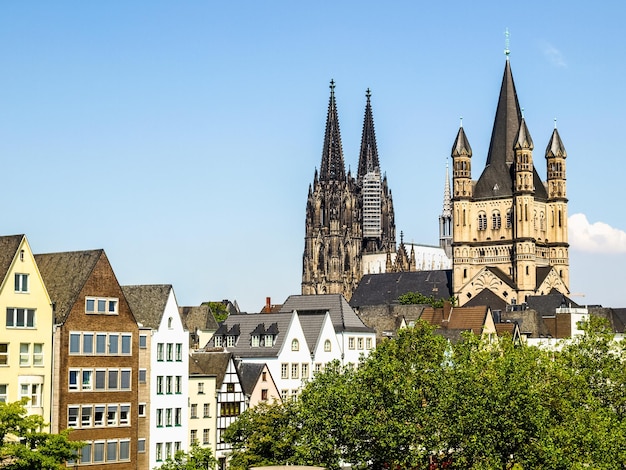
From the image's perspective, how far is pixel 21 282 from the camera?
72312 mm

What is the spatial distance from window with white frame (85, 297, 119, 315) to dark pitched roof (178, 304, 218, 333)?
190 ft

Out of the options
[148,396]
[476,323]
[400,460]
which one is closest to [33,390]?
[148,396]

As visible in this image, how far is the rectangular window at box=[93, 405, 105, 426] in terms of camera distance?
74.9 meters

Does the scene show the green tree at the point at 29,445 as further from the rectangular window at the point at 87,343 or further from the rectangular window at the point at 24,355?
the rectangular window at the point at 87,343

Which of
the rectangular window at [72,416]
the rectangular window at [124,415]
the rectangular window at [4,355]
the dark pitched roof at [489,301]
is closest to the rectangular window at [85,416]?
the rectangular window at [72,416]

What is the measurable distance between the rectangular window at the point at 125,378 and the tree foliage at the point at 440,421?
807 cm

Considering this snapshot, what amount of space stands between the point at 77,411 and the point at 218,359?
15397 mm

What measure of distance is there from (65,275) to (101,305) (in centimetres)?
280

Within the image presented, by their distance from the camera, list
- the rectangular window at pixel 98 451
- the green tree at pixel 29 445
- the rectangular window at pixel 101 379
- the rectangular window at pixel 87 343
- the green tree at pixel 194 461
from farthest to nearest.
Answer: the rectangular window at pixel 101 379 → the rectangular window at pixel 87 343 → the rectangular window at pixel 98 451 → the green tree at pixel 194 461 → the green tree at pixel 29 445

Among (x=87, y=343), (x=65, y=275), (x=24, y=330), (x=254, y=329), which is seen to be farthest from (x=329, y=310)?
(x=24, y=330)

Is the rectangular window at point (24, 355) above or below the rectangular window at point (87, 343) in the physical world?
below

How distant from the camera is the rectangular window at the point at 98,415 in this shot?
74.9 meters

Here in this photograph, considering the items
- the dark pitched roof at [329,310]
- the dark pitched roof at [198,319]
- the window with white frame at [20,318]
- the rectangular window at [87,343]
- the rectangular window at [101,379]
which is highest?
the dark pitched roof at [198,319]

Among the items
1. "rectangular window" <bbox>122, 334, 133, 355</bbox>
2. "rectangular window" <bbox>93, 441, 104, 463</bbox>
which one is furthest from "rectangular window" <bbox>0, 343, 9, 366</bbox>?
"rectangular window" <bbox>122, 334, 133, 355</bbox>
